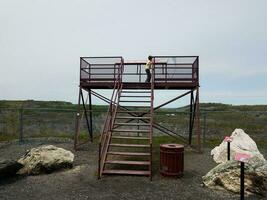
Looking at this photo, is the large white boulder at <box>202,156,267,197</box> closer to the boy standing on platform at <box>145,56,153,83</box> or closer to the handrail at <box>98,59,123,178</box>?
the handrail at <box>98,59,123,178</box>

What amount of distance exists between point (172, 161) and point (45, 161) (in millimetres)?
4033

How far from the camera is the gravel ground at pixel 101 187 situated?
9188 millimetres

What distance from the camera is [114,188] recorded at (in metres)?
9.94

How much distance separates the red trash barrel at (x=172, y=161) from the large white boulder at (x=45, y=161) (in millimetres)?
3279

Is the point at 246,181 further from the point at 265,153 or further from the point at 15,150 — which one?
the point at 15,150

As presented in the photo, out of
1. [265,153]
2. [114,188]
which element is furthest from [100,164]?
[265,153]

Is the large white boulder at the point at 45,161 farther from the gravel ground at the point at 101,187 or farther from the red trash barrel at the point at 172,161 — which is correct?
the red trash barrel at the point at 172,161

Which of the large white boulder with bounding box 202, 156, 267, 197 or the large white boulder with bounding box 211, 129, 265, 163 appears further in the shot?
the large white boulder with bounding box 211, 129, 265, 163

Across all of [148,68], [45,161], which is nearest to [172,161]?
[45,161]

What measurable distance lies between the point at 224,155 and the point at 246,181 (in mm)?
4717

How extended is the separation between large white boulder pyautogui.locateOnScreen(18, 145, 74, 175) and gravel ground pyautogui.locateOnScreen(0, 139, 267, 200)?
0.94 feet

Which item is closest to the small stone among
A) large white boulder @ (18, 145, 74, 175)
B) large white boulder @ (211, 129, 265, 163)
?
large white boulder @ (18, 145, 74, 175)

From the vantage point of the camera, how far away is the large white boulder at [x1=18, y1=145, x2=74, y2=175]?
38.0ft

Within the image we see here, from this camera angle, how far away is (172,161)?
442 inches
